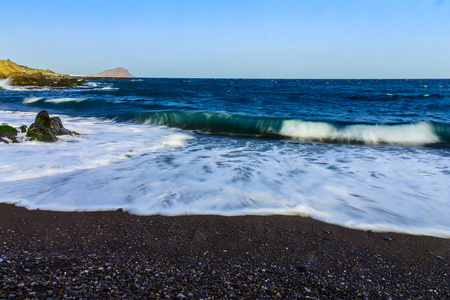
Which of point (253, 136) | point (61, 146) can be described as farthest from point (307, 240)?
point (253, 136)

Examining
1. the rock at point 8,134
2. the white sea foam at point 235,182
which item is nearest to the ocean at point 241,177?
the white sea foam at point 235,182

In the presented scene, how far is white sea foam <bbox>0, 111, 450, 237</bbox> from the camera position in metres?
3.18

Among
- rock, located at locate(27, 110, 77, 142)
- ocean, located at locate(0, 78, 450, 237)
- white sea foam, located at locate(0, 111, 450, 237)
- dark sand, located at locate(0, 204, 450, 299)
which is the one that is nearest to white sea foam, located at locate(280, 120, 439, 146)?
ocean, located at locate(0, 78, 450, 237)

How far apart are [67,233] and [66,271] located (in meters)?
0.76

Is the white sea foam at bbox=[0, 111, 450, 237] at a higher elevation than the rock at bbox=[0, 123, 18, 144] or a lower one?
lower

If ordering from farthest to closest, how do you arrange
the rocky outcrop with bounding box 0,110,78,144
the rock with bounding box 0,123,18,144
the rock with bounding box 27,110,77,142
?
1. the rock with bounding box 27,110,77,142
2. the rocky outcrop with bounding box 0,110,78,144
3. the rock with bounding box 0,123,18,144

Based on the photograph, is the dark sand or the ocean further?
the ocean

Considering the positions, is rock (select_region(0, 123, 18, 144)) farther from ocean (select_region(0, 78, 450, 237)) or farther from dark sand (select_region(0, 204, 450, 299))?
dark sand (select_region(0, 204, 450, 299))

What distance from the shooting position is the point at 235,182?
160 inches

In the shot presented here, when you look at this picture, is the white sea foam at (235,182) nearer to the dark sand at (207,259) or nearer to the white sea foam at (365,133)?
the dark sand at (207,259)

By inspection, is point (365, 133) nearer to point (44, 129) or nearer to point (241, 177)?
point (241, 177)

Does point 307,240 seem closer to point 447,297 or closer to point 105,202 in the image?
point 447,297

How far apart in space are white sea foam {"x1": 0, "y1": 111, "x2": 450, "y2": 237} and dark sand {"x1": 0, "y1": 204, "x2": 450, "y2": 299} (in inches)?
11.7

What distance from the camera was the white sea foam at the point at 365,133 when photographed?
8203 millimetres
